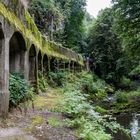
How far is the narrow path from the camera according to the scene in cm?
896

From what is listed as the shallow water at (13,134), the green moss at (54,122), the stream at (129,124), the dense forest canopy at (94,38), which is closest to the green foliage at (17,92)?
the green moss at (54,122)

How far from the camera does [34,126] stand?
33.2 feet

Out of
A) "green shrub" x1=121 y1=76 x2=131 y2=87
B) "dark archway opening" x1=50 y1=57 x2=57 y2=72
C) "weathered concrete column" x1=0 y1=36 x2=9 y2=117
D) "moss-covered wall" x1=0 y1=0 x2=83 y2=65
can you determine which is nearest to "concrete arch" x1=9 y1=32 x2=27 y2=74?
"moss-covered wall" x1=0 y1=0 x2=83 y2=65

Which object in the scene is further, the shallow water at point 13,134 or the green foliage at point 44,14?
the green foliage at point 44,14

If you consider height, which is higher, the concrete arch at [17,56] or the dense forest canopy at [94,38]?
the dense forest canopy at [94,38]

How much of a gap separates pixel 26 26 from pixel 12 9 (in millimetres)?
2936

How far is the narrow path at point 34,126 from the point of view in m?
8.96

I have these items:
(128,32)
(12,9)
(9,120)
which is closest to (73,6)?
(128,32)

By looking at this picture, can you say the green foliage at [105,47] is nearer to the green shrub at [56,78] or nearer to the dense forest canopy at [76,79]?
the dense forest canopy at [76,79]

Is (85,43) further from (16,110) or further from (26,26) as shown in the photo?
(16,110)

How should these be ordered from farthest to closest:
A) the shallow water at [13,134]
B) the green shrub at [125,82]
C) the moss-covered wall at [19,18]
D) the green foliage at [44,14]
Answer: the green shrub at [125,82] < the green foliage at [44,14] < the moss-covered wall at [19,18] < the shallow water at [13,134]

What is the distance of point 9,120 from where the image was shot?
10.5m

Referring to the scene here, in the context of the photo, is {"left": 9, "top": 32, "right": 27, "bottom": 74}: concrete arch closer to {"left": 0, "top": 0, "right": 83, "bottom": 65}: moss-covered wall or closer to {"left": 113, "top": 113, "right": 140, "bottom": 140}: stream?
{"left": 0, "top": 0, "right": 83, "bottom": 65}: moss-covered wall

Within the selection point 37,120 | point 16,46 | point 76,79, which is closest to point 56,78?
point 76,79
